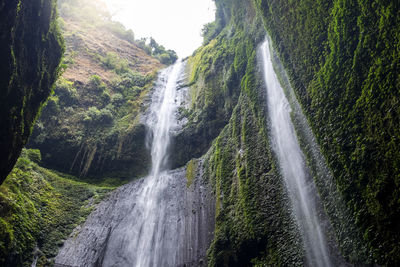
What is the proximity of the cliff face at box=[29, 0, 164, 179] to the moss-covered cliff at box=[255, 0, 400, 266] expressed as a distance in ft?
33.6

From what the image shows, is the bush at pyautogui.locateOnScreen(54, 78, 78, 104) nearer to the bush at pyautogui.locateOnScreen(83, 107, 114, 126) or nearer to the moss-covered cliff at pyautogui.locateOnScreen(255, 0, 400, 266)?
the bush at pyautogui.locateOnScreen(83, 107, 114, 126)

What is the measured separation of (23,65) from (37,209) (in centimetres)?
625

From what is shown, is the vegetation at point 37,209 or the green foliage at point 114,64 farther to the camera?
the green foliage at point 114,64

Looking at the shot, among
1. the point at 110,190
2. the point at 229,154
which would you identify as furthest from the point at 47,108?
the point at 229,154

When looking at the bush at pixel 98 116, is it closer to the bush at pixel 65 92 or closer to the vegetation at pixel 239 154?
the bush at pixel 65 92

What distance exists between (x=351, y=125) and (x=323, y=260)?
297 centimetres

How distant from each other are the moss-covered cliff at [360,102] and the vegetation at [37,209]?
9.02 metres

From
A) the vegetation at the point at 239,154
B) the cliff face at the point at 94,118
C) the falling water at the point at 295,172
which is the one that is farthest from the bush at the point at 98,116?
the falling water at the point at 295,172

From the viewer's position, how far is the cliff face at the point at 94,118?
554 inches

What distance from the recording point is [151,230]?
1007cm

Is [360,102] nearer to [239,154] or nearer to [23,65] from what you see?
[239,154]

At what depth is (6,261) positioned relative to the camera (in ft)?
24.4

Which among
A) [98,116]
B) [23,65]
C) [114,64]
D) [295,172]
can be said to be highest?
[114,64]

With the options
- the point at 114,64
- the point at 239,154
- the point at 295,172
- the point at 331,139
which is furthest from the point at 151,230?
the point at 114,64
